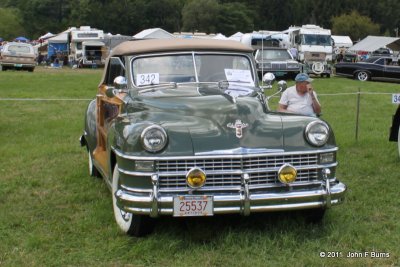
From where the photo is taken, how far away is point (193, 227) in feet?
16.1

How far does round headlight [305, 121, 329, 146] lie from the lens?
456 centimetres

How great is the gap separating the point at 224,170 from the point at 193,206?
1.26 ft

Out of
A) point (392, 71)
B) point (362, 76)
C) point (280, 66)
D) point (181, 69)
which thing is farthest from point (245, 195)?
point (362, 76)

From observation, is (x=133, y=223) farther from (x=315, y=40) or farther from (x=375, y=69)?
(x=315, y=40)

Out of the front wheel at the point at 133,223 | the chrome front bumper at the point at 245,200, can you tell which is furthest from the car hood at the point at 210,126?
the front wheel at the point at 133,223

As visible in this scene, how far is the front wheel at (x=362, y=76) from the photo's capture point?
25.5 meters

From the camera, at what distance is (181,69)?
582 centimetres

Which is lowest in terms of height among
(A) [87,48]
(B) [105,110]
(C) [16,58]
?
(A) [87,48]

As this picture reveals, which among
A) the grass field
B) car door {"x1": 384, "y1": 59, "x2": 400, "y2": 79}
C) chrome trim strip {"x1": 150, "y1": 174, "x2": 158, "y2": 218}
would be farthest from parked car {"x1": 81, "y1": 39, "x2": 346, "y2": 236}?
car door {"x1": 384, "y1": 59, "x2": 400, "y2": 79}

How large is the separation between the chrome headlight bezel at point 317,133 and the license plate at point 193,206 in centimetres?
100

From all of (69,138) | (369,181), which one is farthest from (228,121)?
(69,138)

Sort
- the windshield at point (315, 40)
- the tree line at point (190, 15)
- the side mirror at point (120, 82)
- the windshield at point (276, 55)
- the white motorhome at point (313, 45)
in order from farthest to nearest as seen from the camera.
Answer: the tree line at point (190, 15), the windshield at point (315, 40), the white motorhome at point (313, 45), the windshield at point (276, 55), the side mirror at point (120, 82)

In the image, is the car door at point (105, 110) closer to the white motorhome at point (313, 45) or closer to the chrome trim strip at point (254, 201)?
the chrome trim strip at point (254, 201)

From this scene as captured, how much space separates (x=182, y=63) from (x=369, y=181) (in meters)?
2.76
